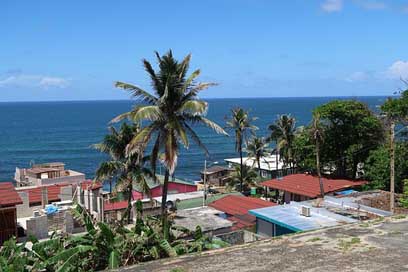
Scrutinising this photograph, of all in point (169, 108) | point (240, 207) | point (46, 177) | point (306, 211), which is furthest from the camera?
point (46, 177)

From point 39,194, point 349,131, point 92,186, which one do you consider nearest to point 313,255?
point 92,186

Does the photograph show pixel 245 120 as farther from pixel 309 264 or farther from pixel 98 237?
pixel 309 264

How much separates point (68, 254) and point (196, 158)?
256ft

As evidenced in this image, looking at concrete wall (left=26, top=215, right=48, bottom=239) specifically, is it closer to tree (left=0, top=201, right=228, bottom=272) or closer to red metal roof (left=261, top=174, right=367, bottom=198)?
tree (left=0, top=201, right=228, bottom=272)

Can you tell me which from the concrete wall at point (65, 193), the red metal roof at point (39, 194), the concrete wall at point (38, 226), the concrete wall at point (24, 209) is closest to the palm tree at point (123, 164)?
the concrete wall at point (38, 226)

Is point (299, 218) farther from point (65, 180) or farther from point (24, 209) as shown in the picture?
point (65, 180)

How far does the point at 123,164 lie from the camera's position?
79.0ft

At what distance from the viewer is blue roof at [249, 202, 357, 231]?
741 inches

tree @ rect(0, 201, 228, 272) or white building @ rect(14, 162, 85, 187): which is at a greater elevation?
tree @ rect(0, 201, 228, 272)

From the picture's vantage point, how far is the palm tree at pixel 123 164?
23.7 meters

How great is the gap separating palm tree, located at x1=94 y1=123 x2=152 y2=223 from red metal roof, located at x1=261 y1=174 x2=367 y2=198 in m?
12.7

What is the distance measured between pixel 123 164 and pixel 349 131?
18.7 metres

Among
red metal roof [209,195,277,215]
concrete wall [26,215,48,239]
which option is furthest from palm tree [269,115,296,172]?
concrete wall [26,215,48,239]

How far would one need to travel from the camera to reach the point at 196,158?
89.7 meters
